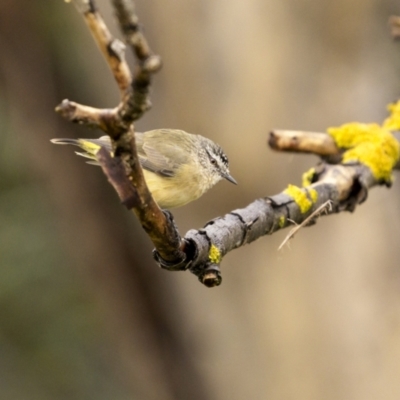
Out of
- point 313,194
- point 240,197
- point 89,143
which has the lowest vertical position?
point 240,197

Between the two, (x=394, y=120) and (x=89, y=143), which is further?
(x=394, y=120)

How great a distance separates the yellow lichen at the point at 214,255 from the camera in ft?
7.09

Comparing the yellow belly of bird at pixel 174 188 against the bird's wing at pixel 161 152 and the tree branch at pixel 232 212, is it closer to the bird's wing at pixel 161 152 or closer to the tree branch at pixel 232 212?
the bird's wing at pixel 161 152

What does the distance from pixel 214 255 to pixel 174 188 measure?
3.33 ft

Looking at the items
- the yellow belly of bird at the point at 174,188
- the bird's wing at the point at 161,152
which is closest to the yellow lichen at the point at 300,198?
the yellow belly of bird at the point at 174,188

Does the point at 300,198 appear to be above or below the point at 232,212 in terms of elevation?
below

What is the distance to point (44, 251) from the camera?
7.53m

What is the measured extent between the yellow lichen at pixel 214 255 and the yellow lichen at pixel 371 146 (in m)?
1.66

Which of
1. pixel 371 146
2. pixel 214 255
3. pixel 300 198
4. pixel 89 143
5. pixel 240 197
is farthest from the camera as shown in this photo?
pixel 240 197

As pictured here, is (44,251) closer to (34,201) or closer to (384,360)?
(34,201)

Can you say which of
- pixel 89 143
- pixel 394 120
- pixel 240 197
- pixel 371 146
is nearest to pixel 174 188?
pixel 89 143

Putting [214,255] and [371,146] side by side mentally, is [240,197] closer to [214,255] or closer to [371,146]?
[371,146]

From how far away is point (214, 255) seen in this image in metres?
2.17

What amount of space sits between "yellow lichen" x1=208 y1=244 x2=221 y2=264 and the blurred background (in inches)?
105
